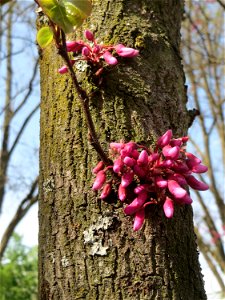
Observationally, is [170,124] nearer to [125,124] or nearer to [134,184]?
[125,124]

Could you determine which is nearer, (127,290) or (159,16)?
(127,290)

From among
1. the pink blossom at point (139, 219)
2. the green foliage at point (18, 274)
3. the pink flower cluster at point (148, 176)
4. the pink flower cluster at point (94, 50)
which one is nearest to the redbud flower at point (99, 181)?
the pink flower cluster at point (148, 176)

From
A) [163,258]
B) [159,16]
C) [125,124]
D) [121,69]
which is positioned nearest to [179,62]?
[159,16]

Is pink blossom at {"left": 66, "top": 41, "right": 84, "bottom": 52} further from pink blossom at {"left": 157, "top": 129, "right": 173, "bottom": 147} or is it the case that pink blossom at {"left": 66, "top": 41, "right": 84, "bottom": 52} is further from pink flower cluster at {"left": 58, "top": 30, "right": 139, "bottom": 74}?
pink blossom at {"left": 157, "top": 129, "right": 173, "bottom": 147}

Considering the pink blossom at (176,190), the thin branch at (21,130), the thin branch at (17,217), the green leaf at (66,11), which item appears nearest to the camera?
the green leaf at (66,11)

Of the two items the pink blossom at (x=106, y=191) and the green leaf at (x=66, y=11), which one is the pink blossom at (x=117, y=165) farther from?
the green leaf at (x=66, y=11)

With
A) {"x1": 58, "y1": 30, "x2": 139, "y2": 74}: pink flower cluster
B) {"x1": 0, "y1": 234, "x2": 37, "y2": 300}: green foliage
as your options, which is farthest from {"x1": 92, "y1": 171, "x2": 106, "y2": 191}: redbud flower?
{"x1": 0, "y1": 234, "x2": 37, "y2": 300}: green foliage

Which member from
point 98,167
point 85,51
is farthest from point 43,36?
point 98,167
